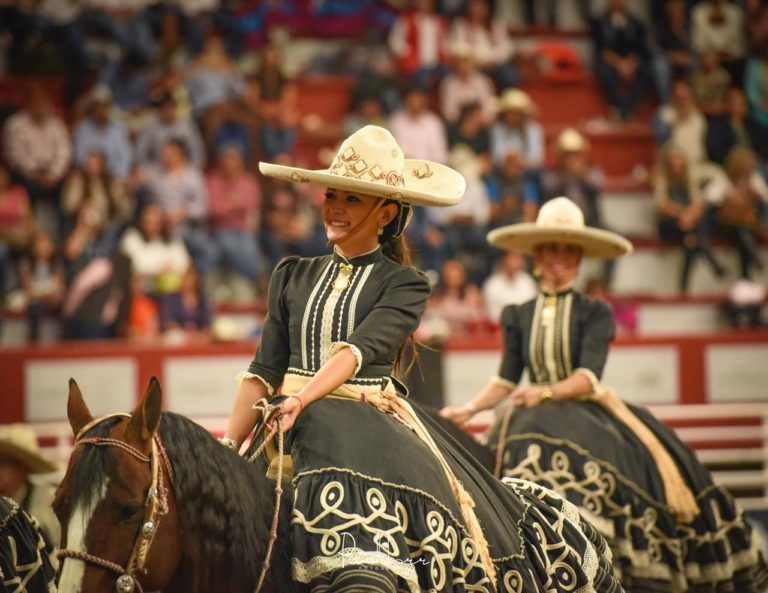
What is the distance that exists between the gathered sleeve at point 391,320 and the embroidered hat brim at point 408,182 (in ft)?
0.72

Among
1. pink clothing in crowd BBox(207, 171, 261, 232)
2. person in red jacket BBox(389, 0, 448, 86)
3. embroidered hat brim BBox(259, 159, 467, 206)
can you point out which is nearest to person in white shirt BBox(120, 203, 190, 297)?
pink clothing in crowd BBox(207, 171, 261, 232)

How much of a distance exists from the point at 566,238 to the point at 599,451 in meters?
1.09

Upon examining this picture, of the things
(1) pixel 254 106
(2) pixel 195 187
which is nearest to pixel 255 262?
(2) pixel 195 187

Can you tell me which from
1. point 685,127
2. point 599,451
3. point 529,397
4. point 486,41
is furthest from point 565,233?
point 486,41

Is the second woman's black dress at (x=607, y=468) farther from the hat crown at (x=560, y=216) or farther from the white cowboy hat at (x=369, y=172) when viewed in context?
the white cowboy hat at (x=369, y=172)

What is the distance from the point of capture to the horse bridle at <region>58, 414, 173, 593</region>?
121 inches

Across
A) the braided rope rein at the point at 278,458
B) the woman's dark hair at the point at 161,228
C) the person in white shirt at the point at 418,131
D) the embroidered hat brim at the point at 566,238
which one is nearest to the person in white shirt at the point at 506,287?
the person in white shirt at the point at 418,131

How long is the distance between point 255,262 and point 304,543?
9.44 meters

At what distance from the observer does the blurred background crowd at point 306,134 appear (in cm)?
1193

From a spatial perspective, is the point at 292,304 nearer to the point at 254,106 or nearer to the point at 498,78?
the point at 254,106

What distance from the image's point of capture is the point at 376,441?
3547 mm

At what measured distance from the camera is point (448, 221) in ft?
43.2

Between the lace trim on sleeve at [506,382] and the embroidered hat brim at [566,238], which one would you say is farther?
the embroidered hat brim at [566,238]

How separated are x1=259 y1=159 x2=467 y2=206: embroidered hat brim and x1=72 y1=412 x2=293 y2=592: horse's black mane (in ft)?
2.78
